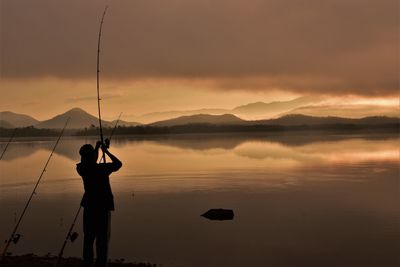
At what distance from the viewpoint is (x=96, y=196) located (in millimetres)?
7320

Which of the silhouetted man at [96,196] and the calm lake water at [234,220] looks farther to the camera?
the calm lake water at [234,220]

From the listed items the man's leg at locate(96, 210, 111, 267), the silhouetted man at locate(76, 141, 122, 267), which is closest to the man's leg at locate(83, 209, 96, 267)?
the silhouetted man at locate(76, 141, 122, 267)

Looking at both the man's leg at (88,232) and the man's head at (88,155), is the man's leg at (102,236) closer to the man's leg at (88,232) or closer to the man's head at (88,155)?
the man's leg at (88,232)

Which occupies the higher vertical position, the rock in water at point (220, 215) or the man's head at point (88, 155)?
the man's head at point (88, 155)

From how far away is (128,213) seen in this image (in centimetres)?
2186

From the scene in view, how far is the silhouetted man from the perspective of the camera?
721cm

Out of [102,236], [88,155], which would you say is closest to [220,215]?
[102,236]

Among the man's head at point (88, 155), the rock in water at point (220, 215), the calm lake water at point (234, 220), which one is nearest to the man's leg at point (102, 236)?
the man's head at point (88, 155)

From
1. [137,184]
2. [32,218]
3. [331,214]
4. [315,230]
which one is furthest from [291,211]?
[137,184]

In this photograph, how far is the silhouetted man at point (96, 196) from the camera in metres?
7.21

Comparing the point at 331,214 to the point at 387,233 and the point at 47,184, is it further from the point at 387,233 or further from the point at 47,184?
the point at 47,184

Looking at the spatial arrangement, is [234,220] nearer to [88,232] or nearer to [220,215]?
[220,215]

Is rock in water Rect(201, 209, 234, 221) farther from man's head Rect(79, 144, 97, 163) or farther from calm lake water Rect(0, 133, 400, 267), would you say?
man's head Rect(79, 144, 97, 163)

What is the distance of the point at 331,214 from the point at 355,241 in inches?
201
